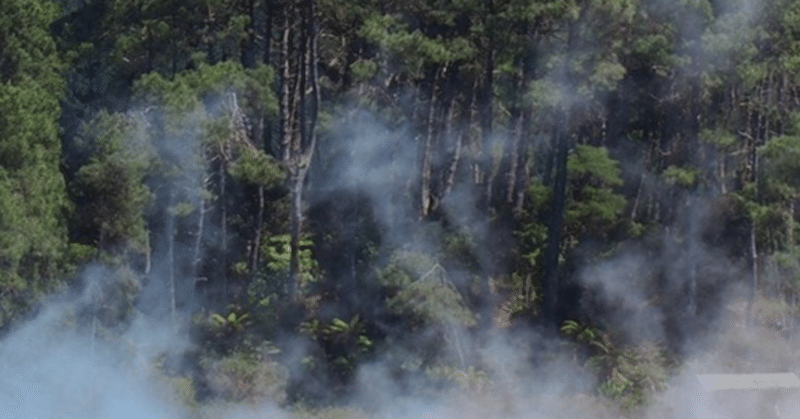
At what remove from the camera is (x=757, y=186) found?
2392 cm

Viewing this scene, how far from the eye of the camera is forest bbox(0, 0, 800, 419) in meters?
22.4

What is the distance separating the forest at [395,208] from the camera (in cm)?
2241

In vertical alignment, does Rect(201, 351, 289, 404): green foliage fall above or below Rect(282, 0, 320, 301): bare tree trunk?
below

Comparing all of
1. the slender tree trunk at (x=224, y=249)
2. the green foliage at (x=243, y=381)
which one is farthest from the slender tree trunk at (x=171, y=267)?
the green foliage at (x=243, y=381)

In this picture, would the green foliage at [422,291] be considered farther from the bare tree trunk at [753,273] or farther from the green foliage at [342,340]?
the bare tree trunk at [753,273]

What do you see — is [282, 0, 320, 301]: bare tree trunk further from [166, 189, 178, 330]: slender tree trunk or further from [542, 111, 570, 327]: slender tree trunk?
[542, 111, 570, 327]: slender tree trunk

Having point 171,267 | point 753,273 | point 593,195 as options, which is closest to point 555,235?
point 593,195

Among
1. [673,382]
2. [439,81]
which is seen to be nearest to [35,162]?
[439,81]

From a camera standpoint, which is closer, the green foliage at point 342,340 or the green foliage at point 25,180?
the green foliage at point 25,180

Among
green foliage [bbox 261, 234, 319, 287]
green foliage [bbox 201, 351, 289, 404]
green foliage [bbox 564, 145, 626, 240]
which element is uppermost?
green foliage [bbox 564, 145, 626, 240]

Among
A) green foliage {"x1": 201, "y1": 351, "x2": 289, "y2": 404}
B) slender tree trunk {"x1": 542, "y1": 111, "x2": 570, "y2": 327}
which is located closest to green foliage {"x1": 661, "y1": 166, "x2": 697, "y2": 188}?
slender tree trunk {"x1": 542, "y1": 111, "x2": 570, "y2": 327}

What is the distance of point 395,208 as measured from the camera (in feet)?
83.0

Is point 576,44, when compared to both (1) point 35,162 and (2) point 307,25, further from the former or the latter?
(1) point 35,162

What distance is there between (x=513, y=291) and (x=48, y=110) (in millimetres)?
9876
